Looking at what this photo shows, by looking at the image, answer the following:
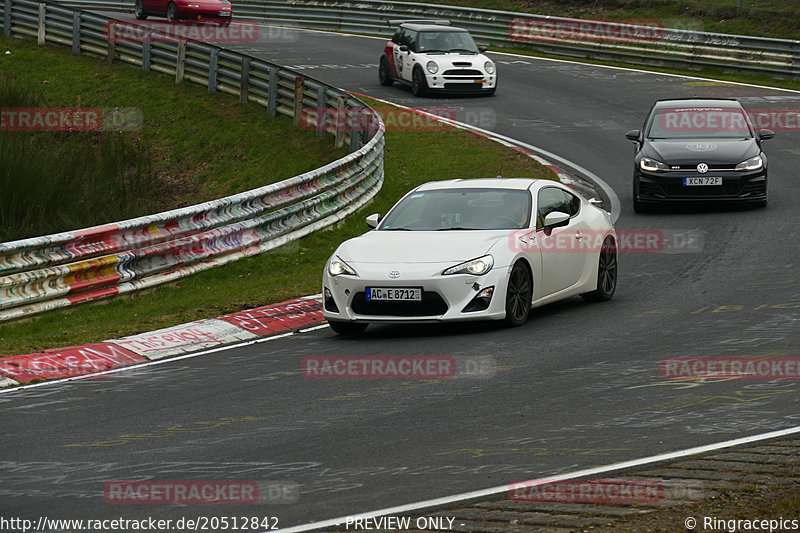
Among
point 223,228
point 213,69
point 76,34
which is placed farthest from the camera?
point 76,34

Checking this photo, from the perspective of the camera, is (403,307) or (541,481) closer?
(541,481)

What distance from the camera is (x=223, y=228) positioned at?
16.1 metres

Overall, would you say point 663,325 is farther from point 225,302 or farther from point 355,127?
point 355,127

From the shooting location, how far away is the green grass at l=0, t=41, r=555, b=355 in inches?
496

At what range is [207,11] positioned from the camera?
42531 millimetres

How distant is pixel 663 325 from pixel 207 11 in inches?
1313

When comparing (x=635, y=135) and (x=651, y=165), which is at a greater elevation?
(x=635, y=135)

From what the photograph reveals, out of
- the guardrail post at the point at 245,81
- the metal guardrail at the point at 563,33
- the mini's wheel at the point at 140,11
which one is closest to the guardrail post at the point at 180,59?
the guardrail post at the point at 245,81

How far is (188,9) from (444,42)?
42.0 feet

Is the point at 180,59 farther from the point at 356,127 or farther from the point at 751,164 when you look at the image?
the point at 751,164

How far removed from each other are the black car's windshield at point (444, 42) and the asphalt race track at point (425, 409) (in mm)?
18327

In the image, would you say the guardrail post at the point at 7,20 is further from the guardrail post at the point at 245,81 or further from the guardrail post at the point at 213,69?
the guardrail post at the point at 245,81

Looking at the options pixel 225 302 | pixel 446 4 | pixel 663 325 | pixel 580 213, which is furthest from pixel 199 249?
pixel 446 4

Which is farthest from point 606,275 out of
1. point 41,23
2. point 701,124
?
point 41,23
